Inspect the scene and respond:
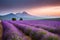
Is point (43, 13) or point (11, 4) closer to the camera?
point (43, 13)

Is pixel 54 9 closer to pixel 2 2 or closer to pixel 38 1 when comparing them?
pixel 38 1

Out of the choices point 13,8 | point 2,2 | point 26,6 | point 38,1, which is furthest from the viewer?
point 2,2

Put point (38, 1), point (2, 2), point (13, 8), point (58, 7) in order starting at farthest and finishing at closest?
point (2, 2)
point (13, 8)
point (38, 1)
point (58, 7)

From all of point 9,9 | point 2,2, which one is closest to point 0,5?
point 2,2

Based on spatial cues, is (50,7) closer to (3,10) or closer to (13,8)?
(13,8)

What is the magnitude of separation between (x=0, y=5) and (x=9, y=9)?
1.55ft

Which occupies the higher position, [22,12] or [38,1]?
[38,1]

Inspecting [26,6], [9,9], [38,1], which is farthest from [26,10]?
[9,9]

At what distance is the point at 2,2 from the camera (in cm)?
539

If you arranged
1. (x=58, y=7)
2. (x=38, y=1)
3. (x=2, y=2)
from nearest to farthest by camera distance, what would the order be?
(x=58, y=7), (x=38, y=1), (x=2, y=2)

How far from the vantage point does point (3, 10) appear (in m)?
5.50

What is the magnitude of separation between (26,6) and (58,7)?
46.2 inches

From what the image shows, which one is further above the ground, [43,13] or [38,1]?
[38,1]

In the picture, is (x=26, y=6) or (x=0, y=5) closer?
(x=26, y=6)
